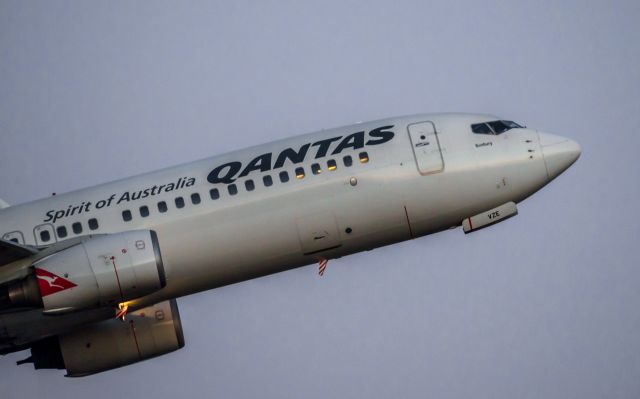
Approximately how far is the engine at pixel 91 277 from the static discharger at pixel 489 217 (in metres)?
12.0

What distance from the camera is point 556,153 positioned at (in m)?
55.0

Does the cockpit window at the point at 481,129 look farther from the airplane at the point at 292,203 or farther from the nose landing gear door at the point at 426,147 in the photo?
the nose landing gear door at the point at 426,147

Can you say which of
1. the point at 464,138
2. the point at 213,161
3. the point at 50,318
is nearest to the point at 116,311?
the point at 50,318

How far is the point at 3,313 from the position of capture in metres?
52.8

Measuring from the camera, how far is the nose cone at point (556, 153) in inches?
2159

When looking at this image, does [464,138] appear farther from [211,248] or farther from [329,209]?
[211,248]

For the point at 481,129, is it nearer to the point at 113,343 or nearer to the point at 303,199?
the point at 303,199

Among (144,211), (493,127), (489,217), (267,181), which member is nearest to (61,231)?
(144,211)

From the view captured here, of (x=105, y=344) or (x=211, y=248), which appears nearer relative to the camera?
(x=211, y=248)

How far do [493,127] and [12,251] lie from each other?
738 inches

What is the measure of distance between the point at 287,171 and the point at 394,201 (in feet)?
13.6

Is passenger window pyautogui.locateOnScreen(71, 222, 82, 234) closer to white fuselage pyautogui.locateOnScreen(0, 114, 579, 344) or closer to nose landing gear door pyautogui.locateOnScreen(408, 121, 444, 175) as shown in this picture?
white fuselage pyautogui.locateOnScreen(0, 114, 579, 344)

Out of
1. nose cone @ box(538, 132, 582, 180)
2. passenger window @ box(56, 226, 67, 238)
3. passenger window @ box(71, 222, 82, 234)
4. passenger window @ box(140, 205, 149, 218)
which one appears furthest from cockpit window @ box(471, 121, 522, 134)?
passenger window @ box(56, 226, 67, 238)

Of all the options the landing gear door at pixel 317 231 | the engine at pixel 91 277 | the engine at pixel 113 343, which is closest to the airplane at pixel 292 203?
the landing gear door at pixel 317 231
